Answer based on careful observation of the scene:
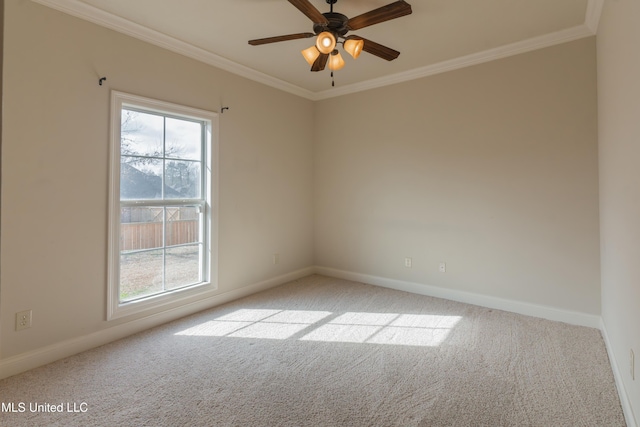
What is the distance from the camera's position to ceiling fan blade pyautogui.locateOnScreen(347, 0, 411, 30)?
Result: 2.02 m

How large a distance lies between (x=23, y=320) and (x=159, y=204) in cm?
130

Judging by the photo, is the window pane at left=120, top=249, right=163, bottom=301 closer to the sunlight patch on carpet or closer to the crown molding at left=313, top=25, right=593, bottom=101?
the sunlight patch on carpet

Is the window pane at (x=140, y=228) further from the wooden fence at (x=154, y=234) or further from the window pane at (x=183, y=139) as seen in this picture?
the window pane at (x=183, y=139)

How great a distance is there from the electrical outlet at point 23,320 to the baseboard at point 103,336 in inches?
7.5

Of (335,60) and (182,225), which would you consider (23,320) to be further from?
(335,60)

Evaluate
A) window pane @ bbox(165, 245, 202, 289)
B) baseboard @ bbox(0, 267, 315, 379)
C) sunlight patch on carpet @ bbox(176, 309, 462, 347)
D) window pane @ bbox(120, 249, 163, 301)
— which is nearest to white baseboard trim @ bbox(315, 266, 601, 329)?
sunlight patch on carpet @ bbox(176, 309, 462, 347)

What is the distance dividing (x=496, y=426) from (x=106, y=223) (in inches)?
121

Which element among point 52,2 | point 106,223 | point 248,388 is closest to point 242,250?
point 106,223

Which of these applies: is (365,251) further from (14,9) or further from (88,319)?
(14,9)

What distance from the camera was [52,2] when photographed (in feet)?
7.77

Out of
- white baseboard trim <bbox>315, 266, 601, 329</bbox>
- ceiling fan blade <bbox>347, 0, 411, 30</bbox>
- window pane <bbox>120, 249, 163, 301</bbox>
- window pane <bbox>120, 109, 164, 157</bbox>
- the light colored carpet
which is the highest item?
ceiling fan blade <bbox>347, 0, 411, 30</bbox>

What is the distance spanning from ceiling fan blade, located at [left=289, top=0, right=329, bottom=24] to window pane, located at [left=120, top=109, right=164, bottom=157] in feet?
5.93

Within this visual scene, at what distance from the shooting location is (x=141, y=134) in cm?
299

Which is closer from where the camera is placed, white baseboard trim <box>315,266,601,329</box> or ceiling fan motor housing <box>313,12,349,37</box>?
ceiling fan motor housing <box>313,12,349,37</box>
